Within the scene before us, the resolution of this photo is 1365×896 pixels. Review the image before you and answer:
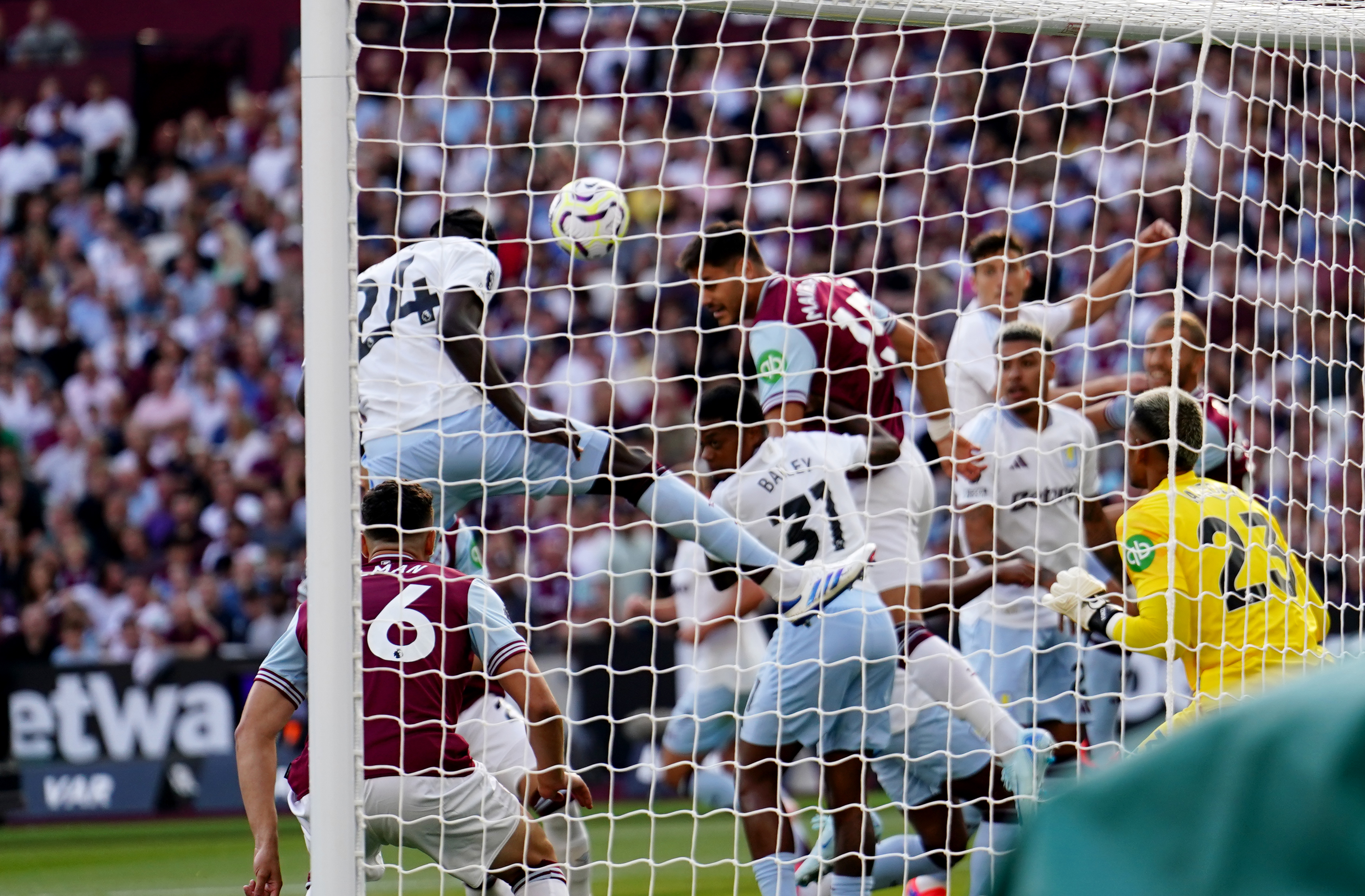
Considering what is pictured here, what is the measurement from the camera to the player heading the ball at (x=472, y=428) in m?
5.77

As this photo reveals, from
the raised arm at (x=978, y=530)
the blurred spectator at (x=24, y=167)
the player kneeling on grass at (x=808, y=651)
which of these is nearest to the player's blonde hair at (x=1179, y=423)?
the player kneeling on grass at (x=808, y=651)

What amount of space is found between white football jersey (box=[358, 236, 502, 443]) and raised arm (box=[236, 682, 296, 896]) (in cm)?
101

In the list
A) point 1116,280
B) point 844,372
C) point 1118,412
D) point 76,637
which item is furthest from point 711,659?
point 76,637

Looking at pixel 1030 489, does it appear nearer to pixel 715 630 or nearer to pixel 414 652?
pixel 715 630

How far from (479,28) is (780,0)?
12621 millimetres

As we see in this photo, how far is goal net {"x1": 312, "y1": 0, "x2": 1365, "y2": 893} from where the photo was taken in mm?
5867

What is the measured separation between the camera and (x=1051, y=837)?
904 millimetres

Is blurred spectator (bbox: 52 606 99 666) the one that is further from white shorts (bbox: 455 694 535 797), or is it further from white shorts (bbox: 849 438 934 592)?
white shorts (bbox: 849 438 934 592)

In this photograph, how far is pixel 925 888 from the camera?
6203mm

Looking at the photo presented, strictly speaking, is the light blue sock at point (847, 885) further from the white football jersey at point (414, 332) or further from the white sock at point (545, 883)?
the white football jersey at point (414, 332)

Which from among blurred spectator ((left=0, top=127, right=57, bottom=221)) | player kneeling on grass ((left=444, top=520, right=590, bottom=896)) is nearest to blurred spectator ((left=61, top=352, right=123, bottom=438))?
blurred spectator ((left=0, top=127, right=57, bottom=221))

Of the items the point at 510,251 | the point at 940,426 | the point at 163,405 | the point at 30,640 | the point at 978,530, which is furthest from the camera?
the point at 163,405

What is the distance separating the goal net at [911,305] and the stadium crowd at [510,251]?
0.08 meters

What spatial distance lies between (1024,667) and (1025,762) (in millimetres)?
1324
